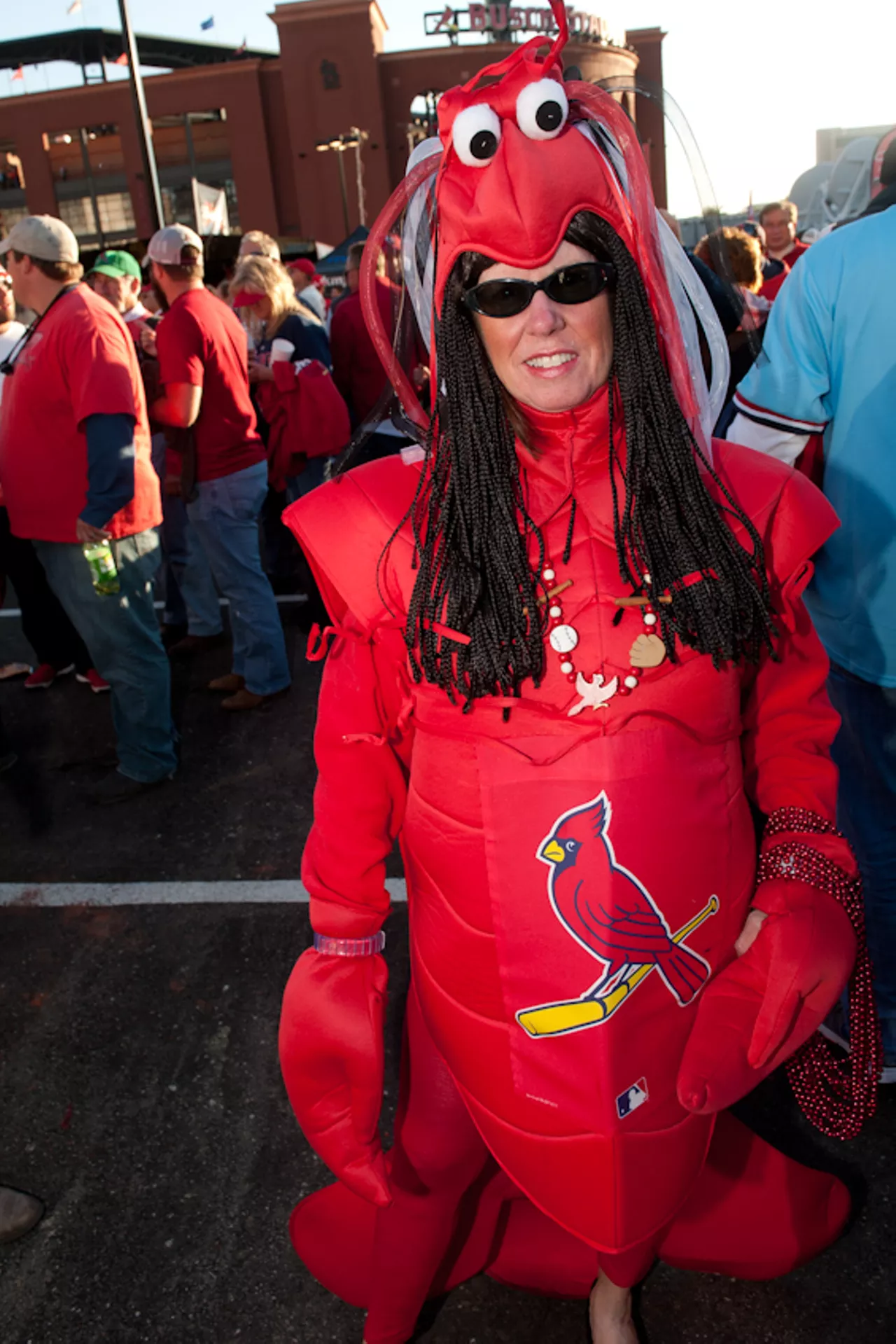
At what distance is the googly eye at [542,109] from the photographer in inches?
46.9

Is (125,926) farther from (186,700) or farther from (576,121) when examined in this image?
(576,121)

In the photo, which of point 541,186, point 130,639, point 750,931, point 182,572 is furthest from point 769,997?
point 182,572

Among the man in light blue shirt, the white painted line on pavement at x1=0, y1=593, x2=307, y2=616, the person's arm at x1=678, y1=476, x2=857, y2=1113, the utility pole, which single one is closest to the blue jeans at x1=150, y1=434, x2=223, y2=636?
the white painted line on pavement at x1=0, y1=593, x2=307, y2=616

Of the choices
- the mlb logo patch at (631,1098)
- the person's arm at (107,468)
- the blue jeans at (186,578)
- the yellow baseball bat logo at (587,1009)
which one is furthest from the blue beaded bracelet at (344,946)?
the blue jeans at (186,578)

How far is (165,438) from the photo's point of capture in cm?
482

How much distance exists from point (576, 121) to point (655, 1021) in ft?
4.04

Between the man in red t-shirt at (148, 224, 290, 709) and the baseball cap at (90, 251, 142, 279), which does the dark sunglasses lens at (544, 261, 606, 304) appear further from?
the baseball cap at (90, 251, 142, 279)

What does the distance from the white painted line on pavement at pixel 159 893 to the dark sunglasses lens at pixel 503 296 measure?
7.31 feet

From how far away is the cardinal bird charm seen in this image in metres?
1.28

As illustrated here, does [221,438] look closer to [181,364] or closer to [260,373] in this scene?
[181,364]

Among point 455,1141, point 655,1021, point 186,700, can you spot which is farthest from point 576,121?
point 186,700

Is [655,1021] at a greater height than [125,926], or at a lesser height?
greater

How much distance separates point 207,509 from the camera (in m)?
4.41

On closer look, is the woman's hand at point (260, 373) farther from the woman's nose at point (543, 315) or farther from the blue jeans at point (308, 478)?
the woman's nose at point (543, 315)
